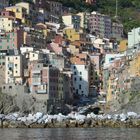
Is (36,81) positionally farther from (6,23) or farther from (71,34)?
(71,34)

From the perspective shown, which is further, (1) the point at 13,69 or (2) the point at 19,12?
(2) the point at 19,12

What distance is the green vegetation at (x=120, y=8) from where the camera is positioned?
420ft

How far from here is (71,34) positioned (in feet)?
A: 355

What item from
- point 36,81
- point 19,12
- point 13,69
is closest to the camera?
point 36,81

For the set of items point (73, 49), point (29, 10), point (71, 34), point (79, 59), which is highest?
point (29, 10)

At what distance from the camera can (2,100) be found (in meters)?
75.6

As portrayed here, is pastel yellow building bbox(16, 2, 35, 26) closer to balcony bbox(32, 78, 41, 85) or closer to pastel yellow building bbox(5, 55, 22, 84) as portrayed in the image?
pastel yellow building bbox(5, 55, 22, 84)

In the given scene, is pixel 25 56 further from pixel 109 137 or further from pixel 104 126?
pixel 109 137

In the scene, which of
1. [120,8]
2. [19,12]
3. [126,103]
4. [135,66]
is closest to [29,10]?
[19,12]

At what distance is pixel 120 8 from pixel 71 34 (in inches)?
1244

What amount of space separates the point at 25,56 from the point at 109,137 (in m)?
42.1

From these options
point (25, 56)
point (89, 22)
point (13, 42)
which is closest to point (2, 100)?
point (25, 56)

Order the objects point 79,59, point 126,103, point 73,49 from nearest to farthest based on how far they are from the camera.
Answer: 1. point 126,103
2. point 79,59
3. point 73,49

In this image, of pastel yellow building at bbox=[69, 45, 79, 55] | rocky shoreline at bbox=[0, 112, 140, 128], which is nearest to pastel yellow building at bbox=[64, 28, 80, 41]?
pastel yellow building at bbox=[69, 45, 79, 55]
